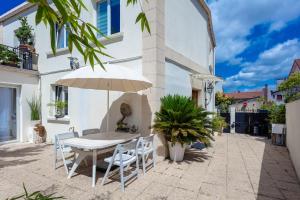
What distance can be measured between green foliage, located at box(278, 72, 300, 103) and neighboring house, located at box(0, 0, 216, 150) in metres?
4.12

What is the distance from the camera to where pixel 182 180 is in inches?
187

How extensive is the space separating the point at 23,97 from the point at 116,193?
800 cm

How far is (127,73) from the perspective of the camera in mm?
5000

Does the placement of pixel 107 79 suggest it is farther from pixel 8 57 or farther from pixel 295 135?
pixel 8 57

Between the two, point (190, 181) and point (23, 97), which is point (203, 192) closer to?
point (190, 181)

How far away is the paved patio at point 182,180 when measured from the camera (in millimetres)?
4055

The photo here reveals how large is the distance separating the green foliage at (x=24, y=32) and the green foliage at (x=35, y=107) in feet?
10.7

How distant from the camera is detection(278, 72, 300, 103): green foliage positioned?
9249 mm

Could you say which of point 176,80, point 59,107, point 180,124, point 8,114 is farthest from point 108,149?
point 8,114

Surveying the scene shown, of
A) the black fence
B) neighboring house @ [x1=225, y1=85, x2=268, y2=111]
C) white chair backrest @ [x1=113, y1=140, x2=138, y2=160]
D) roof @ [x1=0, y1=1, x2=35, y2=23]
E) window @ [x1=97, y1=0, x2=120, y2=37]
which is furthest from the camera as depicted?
neighboring house @ [x1=225, y1=85, x2=268, y2=111]

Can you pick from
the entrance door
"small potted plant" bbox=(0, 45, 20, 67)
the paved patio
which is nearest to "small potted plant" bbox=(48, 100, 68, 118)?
the entrance door

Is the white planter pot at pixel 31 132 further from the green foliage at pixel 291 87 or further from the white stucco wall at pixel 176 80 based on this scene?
the green foliage at pixel 291 87

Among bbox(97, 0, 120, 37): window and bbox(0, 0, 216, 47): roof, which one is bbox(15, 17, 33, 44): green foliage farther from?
bbox(97, 0, 120, 37): window

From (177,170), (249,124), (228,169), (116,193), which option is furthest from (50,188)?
(249,124)
